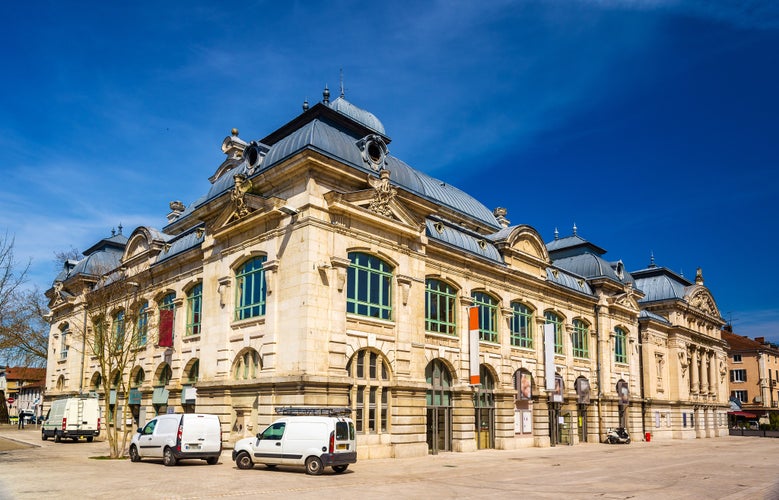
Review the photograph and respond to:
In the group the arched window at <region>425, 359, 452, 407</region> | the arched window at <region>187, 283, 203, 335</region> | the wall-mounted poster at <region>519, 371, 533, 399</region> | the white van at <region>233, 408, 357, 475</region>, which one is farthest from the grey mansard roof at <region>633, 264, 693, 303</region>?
the white van at <region>233, 408, 357, 475</region>

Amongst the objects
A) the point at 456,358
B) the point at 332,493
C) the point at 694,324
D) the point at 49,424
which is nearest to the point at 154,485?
the point at 332,493

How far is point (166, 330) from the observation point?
39.6m

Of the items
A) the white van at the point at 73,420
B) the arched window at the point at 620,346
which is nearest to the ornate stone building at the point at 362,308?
the arched window at the point at 620,346

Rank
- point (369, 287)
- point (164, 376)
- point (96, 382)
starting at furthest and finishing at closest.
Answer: point (96, 382) → point (164, 376) → point (369, 287)

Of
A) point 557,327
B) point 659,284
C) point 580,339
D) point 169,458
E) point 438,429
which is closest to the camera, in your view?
point 169,458

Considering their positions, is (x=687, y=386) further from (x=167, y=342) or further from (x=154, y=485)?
(x=154, y=485)

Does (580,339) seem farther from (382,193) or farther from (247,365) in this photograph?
(247,365)

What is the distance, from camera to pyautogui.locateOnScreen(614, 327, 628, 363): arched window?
53375 mm

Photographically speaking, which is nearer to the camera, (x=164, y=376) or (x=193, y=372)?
(x=193, y=372)

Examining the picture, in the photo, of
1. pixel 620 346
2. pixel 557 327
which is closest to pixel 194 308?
pixel 557 327

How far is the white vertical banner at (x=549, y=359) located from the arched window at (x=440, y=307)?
30.6 ft

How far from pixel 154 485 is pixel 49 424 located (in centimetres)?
2898

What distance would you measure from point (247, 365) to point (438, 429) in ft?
35.1

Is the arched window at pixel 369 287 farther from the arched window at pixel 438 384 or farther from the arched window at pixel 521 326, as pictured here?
the arched window at pixel 521 326
